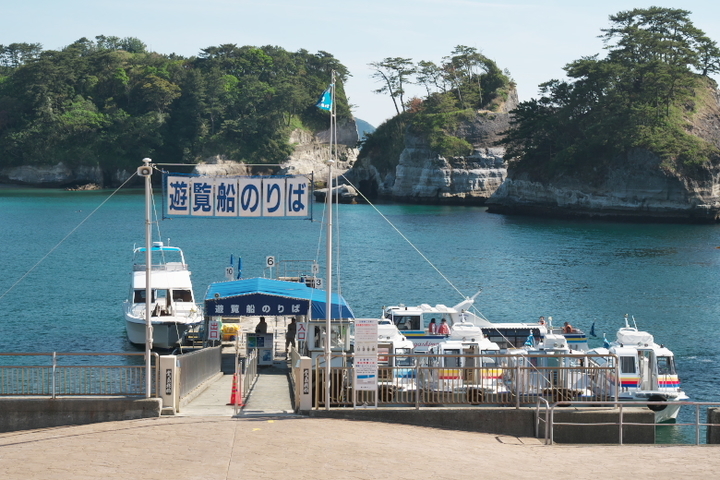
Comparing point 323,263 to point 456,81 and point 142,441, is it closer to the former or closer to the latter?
point 142,441

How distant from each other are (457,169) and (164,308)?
10046 cm

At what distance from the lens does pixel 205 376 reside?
22359 mm

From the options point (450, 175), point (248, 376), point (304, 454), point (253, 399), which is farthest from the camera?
point (450, 175)

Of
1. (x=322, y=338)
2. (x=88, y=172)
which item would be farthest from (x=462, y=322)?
(x=88, y=172)

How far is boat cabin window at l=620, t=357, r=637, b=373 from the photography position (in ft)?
83.8

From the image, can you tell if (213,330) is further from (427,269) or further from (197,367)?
(427,269)

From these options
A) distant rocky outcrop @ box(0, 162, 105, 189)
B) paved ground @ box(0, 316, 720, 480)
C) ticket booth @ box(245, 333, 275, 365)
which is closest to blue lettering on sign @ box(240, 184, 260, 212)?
paved ground @ box(0, 316, 720, 480)

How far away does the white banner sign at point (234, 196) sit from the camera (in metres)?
18.6

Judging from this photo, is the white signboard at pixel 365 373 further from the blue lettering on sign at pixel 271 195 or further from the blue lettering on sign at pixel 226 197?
the blue lettering on sign at pixel 226 197

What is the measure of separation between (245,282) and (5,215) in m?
87.9

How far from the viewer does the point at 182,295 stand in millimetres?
37625

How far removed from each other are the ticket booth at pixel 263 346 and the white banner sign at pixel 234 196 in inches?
342

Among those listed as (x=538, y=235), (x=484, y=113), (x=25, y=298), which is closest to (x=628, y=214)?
(x=538, y=235)

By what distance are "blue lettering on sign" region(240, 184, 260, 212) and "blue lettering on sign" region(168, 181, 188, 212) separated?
1.32 meters
